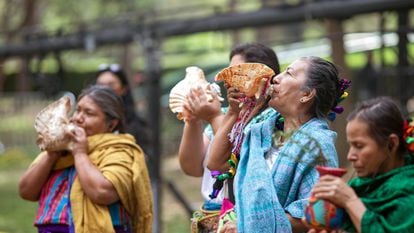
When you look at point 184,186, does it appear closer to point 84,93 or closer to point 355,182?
point 84,93

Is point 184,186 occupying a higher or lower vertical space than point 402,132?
lower

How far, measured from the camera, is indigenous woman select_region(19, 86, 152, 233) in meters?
3.93

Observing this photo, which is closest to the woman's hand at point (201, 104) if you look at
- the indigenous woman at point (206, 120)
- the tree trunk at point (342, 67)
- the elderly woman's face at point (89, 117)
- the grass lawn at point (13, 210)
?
the indigenous woman at point (206, 120)

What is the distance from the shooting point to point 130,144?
421cm

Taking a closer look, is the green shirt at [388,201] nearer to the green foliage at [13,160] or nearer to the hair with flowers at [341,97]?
the hair with flowers at [341,97]

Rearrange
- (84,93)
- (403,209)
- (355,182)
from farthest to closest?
(84,93)
(355,182)
(403,209)

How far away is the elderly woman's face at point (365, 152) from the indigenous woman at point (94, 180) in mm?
1652

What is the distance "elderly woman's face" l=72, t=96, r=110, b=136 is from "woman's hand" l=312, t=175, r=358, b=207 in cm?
193

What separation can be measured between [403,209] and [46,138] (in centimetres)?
211

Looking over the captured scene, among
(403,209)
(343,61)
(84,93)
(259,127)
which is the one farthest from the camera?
(343,61)

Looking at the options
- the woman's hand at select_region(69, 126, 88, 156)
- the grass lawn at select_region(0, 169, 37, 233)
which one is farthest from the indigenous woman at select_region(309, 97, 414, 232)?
the grass lawn at select_region(0, 169, 37, 233)

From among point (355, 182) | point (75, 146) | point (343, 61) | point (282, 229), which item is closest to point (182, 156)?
point (75, 146)

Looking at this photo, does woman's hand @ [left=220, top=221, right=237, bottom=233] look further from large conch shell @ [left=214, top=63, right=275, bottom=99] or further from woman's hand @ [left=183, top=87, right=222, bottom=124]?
woman's hand @ [left=183, top=87, right=222, bottom=124]

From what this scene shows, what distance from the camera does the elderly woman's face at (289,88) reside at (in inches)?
120
